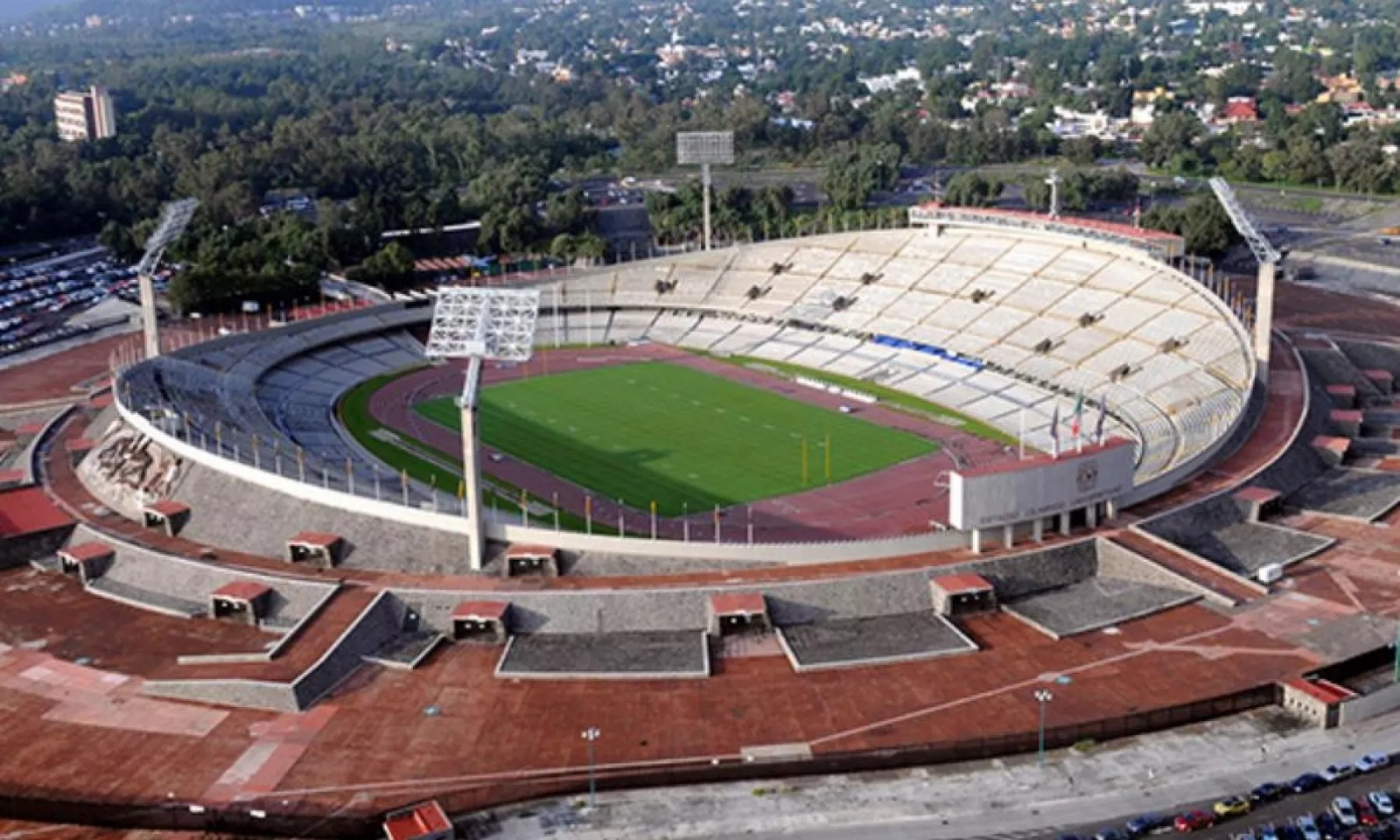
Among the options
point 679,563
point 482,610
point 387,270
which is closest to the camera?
point 482,610

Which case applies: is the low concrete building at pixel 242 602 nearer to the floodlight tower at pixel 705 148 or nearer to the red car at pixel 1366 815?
the red car at pixel 1366 815

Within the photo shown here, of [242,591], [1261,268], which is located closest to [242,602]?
[242,591]

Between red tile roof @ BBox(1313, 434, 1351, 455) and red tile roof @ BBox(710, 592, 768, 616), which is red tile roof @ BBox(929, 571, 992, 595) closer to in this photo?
red tile roof @ BBox(710, 592, 768, 616)

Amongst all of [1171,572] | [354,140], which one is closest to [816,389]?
[1171,572]

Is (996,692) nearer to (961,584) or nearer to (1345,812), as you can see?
(961,584)

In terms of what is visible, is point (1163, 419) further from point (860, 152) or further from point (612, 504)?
point (860, 152)

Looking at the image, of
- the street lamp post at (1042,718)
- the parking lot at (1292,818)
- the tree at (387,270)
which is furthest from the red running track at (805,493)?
the tree at (387,270)

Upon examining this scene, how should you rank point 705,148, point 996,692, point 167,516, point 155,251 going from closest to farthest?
point 996,692 → point 167,516 → point 155,251 → point 705,148
